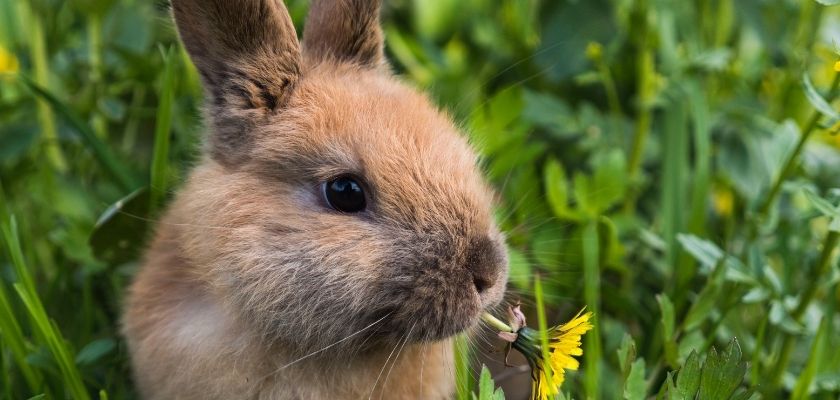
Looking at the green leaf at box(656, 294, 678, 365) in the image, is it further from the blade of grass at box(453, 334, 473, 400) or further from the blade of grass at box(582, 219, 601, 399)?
the blade of grass at box(453, 334, 473, 400)

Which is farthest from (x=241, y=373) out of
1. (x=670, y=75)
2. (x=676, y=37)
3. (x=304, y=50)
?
(x=676, y=37)

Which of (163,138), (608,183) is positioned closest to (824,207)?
(608,183)

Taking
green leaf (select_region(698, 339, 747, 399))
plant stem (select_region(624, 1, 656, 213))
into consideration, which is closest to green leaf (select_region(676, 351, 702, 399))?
green leaf (select_region(698, 339, 747, 399))

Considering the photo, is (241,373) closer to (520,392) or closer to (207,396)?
(207,396)

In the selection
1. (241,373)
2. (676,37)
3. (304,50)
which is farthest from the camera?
(676,37)

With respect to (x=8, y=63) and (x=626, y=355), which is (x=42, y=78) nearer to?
(x=8, y=63)

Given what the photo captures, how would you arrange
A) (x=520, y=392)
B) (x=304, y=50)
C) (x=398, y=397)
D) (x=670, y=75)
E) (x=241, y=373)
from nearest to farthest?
(x=241, y=373), (x=398, y=397), (x=304, y=50), (x=520, y=392), (x=670, y=75)

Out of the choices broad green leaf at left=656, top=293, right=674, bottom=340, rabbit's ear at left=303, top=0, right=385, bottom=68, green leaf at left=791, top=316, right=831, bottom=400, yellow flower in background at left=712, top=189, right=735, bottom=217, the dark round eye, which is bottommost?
yellow flower in background at left=712, top=189, right=735, bottom=217
